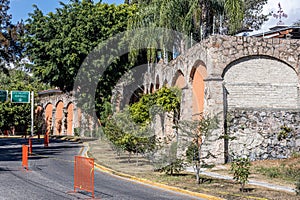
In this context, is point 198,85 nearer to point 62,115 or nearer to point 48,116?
point 62,115

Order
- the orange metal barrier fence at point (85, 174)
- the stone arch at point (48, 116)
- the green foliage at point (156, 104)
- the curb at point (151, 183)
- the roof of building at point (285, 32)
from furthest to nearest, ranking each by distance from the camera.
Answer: the stone arch at point (48, 116), the green foliage at point (156, 104), the roof of building at point (285, 32), the curb at point (151, 183), the orange metal barrier fence at point (85, 174)

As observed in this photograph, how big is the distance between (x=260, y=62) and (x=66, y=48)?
23.6 meters

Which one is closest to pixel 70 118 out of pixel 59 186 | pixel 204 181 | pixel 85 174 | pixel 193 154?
pixel 193 154

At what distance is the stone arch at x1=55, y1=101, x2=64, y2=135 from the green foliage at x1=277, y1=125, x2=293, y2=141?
39.6 metres

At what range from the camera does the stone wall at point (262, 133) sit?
19.7 meters

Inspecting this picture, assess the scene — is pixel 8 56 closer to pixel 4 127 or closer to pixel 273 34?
pixel 4 127

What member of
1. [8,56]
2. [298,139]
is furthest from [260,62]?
[8,56]

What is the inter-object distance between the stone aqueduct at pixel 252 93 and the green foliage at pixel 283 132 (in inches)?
1.7

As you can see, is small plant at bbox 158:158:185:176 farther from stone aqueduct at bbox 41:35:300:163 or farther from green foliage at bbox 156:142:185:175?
stone aqueduct at bbox 41:35:300:163

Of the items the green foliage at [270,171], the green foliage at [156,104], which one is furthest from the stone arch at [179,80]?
the green foliage at [270,171]

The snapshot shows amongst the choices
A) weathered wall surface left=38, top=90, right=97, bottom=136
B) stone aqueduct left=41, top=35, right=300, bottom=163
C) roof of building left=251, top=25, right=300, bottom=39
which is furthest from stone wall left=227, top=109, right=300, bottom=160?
weathered wall surface left=38, top=90, right=97, bottom=136

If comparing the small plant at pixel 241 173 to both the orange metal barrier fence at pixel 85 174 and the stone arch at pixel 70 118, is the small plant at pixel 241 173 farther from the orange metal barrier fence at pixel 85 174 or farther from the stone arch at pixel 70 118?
the stone arch at pixel 70 118

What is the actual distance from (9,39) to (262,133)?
Answer: 31.6 meters

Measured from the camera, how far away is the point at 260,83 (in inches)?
810
